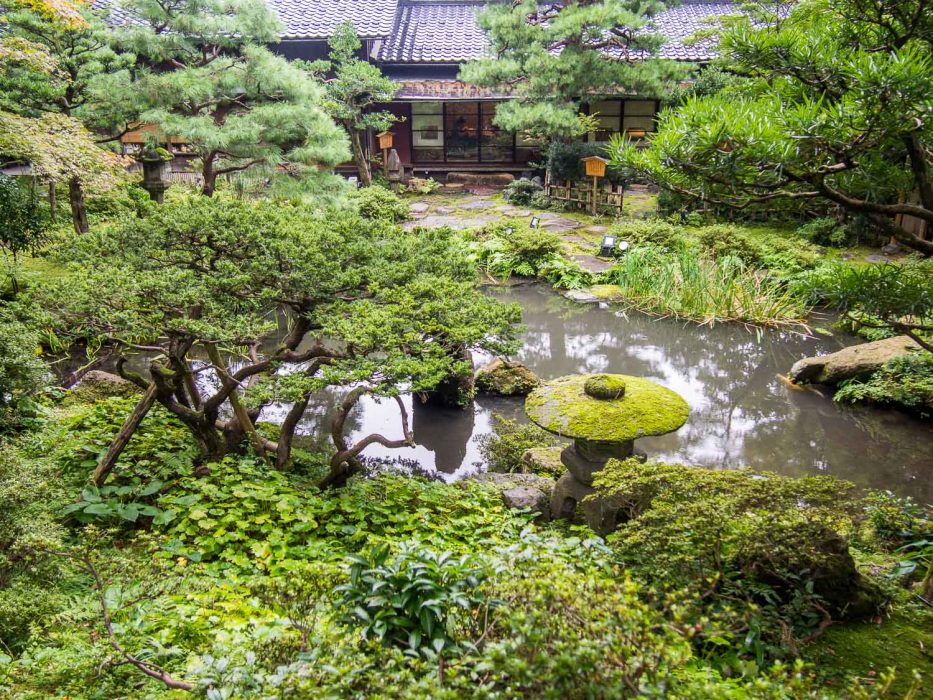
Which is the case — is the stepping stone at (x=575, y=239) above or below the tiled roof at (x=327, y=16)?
below

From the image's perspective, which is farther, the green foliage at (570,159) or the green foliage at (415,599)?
the green foliage at (570,159)

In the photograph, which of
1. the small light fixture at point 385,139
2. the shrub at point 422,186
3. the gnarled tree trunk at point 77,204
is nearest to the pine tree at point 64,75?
the gnarled tree trunk at point 77,204

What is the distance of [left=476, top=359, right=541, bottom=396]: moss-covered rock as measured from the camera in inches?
337

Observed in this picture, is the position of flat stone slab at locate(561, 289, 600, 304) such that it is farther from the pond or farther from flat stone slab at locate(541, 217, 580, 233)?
flat stone slab at locate(541, 217, 580, 233)

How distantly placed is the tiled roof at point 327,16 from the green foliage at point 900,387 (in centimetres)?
1683

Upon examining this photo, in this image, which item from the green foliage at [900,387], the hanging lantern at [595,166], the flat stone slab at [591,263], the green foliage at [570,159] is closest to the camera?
the green foliage at [900,387]

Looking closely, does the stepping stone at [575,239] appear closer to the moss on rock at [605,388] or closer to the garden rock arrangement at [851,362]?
the garden rock arrangement at [851,362]

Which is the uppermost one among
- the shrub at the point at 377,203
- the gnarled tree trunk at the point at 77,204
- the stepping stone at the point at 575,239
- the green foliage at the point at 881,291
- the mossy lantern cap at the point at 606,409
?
the green foliage at the point at 881,291

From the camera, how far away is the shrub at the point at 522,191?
64.1 ft

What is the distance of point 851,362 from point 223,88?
1018cm

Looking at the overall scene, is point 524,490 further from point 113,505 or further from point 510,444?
point 113,505

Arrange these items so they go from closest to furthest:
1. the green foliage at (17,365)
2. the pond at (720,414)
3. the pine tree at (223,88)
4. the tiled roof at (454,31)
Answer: the green foliage at (17,365) < the pond at (720,414) < the pine tree at (223,88) < the tiled roof at (454,31)

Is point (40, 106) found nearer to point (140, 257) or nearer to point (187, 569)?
point (140, 257)

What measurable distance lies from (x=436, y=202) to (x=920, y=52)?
17.0 metres
